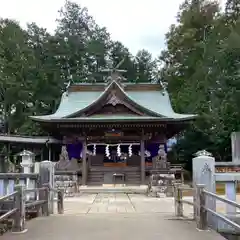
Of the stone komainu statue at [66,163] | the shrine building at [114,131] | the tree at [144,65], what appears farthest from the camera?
the tree at [144,65]

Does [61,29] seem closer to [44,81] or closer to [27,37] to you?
[27,37]

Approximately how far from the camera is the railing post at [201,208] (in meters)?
6.75

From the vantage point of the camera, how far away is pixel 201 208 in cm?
684

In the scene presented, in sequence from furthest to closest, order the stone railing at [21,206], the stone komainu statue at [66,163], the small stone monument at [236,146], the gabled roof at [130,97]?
the gabled roof at [130,97], the stone komainu statue at [66,163], the small stone monument at [236,146], the stone railing at [21,206]

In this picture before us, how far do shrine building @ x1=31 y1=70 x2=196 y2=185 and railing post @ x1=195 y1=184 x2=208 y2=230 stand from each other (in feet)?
48.3

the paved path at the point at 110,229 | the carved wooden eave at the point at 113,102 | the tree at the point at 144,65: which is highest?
the tree at the point at 144,65

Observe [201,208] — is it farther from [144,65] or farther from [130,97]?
[144,65]

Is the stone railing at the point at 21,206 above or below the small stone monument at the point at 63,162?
below

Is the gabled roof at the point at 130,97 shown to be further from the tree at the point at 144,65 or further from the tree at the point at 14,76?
the tree at the point at 144,65

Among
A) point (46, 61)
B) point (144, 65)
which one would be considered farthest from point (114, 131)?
point (144, 65)

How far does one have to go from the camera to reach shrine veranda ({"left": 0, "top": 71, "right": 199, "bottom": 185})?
2211 cm

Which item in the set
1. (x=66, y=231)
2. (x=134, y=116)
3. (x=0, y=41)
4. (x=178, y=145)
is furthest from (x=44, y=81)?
(x=66, y=231)

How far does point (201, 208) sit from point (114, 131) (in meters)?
16.7

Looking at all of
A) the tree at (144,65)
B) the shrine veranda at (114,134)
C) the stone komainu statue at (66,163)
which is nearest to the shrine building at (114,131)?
the shrine veranda at (114,134)
